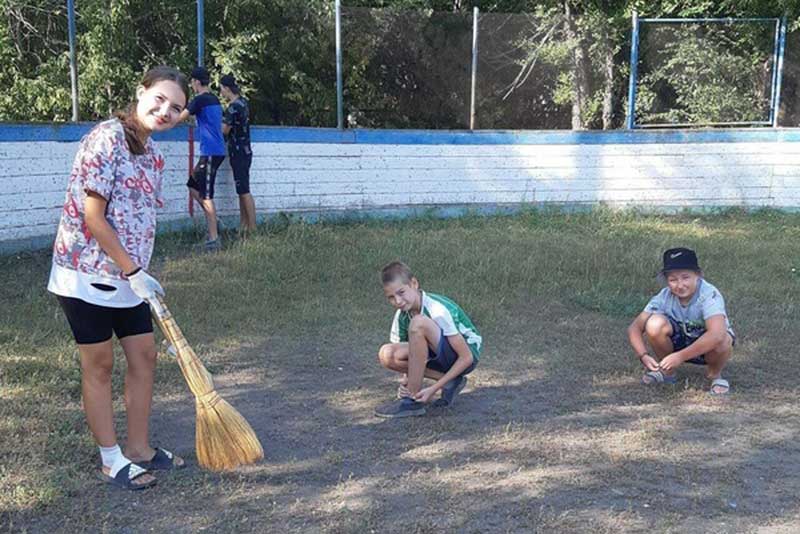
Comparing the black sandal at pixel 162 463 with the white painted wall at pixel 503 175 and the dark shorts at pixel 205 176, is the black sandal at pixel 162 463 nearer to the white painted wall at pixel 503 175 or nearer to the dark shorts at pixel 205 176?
the dark shorts at pixel 205 176

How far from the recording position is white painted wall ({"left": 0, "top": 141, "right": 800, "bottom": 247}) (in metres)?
9.96

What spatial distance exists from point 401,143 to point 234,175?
2527 millimetres

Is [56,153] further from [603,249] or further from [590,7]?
[590,7]

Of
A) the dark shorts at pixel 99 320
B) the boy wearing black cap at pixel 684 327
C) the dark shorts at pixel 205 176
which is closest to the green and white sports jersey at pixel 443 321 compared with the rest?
the boy wearing black cap at pixel 684 327

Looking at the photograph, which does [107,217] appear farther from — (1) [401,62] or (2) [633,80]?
(2) [633,80]

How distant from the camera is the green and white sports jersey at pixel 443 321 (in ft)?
14.5

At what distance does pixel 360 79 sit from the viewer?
37.3 feet

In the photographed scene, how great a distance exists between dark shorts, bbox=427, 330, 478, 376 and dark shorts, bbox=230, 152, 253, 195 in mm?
4984

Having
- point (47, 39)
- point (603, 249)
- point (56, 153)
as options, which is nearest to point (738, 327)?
point (603, 249)

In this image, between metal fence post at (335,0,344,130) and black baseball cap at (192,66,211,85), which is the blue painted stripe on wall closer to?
metal fence post at (335,0,344,130)

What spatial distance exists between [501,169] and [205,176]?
14.0ft

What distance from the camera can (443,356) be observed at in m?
4.46

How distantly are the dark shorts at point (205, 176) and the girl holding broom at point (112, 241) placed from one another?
16.6 ft

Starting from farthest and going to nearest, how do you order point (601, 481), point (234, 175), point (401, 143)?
1. point (401, 143)
2. point (234, 175)
3. point (601, 481)
